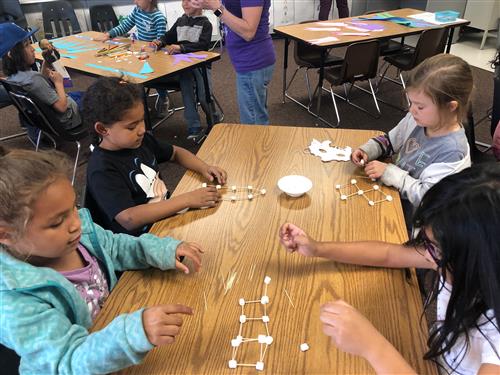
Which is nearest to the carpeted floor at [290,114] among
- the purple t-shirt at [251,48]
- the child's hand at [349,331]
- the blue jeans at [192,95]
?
the blue jeans at [192,95]

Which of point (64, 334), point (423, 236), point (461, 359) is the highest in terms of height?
point (423, 236)

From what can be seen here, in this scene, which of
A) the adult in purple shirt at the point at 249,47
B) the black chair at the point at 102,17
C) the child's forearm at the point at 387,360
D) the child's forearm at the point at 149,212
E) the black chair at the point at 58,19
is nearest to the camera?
the child's forearm at the point at 387,360

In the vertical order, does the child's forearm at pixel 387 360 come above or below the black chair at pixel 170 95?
above

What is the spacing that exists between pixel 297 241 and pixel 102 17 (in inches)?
215

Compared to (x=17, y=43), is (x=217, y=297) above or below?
below

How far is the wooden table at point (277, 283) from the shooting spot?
2.62 feet

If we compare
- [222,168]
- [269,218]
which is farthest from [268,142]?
[269,218]

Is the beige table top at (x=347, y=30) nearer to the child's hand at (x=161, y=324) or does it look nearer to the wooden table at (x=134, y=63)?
the wooden table at (x=134, y=63)

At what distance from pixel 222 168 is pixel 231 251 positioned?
48 cm

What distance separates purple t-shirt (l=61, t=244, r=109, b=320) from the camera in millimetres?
982

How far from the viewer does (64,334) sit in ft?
2.51

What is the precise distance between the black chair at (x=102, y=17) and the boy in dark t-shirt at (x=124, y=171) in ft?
14.9

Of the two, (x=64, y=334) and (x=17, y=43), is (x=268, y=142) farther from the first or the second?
(x=17, y=43)

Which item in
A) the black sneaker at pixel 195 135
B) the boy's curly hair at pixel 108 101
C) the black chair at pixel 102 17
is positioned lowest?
the black sneaker at pixel 195 135
